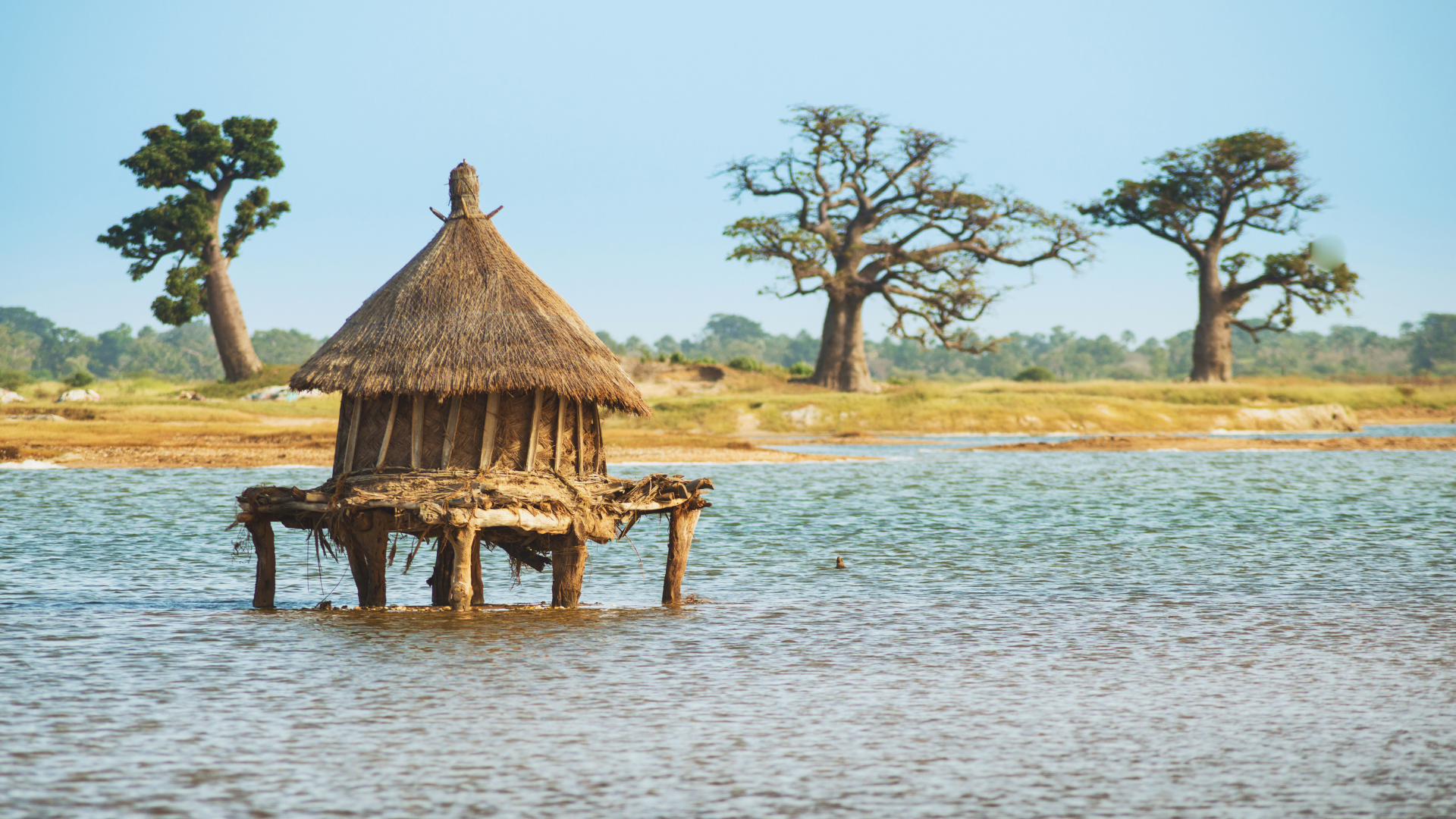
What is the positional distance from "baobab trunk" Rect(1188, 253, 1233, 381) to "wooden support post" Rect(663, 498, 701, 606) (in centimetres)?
6275

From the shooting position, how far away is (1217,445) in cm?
5147

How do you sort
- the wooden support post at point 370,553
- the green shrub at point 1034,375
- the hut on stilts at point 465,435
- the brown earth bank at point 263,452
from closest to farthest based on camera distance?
1. the hut on stilts at point 465,435
2. the wooden support post at point 370,553
3. the brown earth bank at point 263,452
4. the green shrub at point 1034,375

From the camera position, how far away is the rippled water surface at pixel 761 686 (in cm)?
777

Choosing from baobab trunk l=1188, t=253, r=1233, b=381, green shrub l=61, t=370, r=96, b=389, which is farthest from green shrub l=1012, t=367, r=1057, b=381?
green shrub l=61, t=370, r=96, b=389

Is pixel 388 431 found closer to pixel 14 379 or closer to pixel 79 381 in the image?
pixel 79 381

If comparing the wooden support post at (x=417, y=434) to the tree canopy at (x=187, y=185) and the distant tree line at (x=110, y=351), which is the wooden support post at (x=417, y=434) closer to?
the tree canopy at (x=187, y=185)

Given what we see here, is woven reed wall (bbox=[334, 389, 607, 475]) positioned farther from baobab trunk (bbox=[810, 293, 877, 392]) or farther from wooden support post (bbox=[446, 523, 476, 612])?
baobab trunk (bbox=[810, 293, 877, 392])

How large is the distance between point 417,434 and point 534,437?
1151 mm

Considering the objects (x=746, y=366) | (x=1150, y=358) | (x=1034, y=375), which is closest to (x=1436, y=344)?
(x=1150, y=358)

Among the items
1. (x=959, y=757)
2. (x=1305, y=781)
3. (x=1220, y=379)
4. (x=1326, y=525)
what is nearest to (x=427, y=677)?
(x=959, y=757)

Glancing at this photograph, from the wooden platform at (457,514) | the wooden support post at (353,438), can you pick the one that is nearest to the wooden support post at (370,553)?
the wooden platform at (457,514)

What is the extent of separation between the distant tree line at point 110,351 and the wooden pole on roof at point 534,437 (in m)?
119

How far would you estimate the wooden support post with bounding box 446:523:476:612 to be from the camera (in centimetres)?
1271

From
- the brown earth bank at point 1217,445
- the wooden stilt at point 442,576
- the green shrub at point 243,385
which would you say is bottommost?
the wooden stilt at point 442,576
